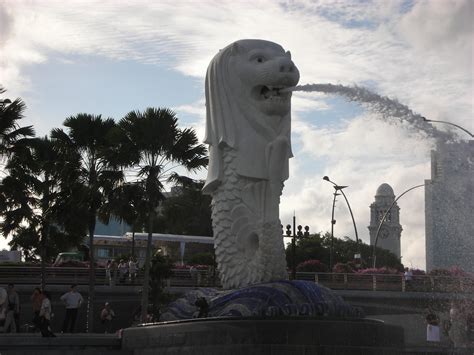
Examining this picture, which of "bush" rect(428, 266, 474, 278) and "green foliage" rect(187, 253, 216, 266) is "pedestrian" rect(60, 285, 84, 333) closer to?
"bush" rect(428, 266, 474, 278)

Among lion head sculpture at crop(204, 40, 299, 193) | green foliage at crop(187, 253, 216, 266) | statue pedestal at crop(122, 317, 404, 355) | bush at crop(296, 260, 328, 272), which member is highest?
lion head sculpture at crop(204, 40, 299, 193)

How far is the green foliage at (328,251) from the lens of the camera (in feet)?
208

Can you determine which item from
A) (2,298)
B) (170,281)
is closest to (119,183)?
(170,281)

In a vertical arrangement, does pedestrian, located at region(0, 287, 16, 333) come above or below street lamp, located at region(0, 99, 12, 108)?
below

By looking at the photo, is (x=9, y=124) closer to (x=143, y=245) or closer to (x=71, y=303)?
(x=71, y=303)

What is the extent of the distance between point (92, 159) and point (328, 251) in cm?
4176

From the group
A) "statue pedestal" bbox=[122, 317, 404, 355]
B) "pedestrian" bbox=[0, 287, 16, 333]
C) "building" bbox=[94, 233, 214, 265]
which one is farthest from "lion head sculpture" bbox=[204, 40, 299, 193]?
"building" bbox=[94, 233, 214, 265]

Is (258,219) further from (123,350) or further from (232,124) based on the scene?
(123,350)

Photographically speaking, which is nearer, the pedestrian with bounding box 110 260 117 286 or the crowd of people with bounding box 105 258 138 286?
the pedestrian with bounding box 110 260 117 286

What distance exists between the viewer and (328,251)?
227ft

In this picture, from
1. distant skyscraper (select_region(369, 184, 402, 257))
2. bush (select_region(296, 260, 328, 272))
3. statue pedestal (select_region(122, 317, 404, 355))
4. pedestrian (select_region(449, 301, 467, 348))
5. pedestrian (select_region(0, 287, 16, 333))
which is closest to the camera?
statue pedestal (select_region(122, 317, 404, 355))

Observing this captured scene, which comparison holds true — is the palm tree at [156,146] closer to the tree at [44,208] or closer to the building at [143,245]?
the tree at [44,208]

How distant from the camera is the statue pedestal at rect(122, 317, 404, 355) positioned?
14.4 meters

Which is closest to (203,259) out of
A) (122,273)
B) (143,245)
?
(143,245)
